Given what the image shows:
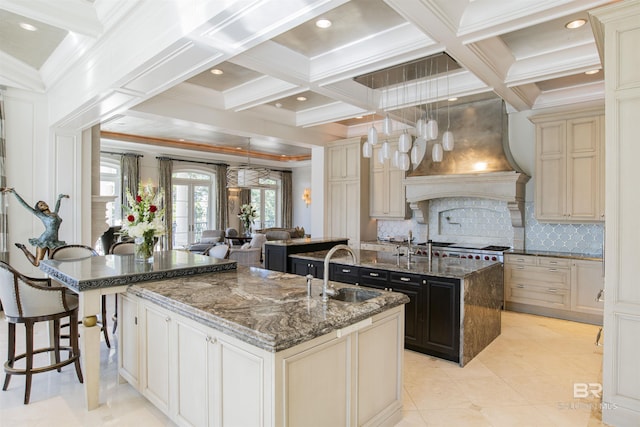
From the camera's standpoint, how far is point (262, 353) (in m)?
1.76

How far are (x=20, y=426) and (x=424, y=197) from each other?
565 centimetres

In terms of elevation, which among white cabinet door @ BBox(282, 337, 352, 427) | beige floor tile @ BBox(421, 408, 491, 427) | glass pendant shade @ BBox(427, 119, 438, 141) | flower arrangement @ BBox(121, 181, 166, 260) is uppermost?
glass pendant shade @ BBox(427, 119, 438, 141)

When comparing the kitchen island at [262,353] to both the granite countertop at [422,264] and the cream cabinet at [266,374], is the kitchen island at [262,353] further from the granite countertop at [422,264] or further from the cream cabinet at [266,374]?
the granite countertop at [422,264]

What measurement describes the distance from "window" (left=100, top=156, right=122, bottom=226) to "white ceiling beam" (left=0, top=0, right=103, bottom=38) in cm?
665

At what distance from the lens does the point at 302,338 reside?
5.77ft

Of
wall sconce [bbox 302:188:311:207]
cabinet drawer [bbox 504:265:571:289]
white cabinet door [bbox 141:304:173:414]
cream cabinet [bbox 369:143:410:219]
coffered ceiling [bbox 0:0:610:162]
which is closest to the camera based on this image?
white cabinet door [bbox 141:304:173:414]

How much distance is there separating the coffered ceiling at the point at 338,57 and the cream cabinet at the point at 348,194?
1275mm

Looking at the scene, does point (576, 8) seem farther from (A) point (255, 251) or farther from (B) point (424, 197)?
(A) point (255, 251)

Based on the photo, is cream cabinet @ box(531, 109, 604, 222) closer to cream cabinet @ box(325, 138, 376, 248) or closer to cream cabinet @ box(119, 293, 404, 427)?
cream cabinet @ box(325, 138, 376, 248)

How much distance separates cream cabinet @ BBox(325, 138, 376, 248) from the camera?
711cm

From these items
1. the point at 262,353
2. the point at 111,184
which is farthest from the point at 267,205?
the point at 262,353

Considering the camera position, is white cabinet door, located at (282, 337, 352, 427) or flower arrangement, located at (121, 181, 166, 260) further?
flower arrangement, located at (121, 181, 166, 260)

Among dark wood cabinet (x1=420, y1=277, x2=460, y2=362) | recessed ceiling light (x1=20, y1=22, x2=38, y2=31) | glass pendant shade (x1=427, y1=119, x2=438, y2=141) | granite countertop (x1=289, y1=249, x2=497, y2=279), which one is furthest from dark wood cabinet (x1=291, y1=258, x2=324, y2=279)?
recessed ceiling light (x1=20, y1=22, x2=38, y2=31)

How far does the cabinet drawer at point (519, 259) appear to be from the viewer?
5129mm
